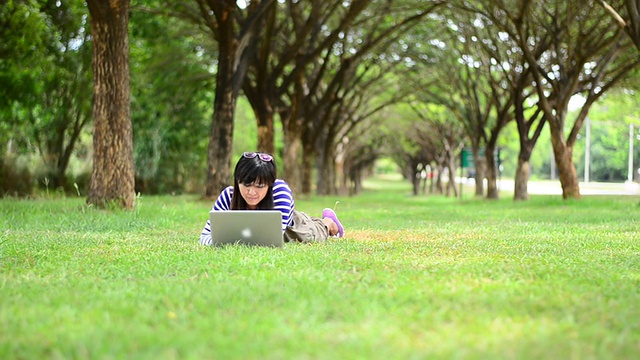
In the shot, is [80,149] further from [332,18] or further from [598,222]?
[598,222]

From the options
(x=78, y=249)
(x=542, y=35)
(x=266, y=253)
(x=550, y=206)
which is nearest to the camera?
(x=266, y=253)

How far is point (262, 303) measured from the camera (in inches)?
179

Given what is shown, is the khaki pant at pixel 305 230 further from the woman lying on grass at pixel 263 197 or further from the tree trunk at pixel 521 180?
the tree trunk at pixel 521 180

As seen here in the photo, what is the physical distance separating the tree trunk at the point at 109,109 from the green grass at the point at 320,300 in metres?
5.46

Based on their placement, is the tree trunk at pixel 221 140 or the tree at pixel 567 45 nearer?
the tree trunk at pixel 221 140

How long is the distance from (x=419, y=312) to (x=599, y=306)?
1094 mm

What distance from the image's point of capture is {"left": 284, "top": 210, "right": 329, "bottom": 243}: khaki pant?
846 cm

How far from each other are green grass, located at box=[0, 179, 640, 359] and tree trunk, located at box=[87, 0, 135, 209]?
5.46 meters

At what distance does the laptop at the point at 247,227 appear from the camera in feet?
24.4

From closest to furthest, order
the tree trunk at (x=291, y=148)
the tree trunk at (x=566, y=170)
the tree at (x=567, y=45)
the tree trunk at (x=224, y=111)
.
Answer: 1. the tree trunk at (x=224, y=111)
2. the tree at (x=567, y=45)
3. the tree trunk at (x=566, y=170)
4. the tree trunk at (x=291, y=148)

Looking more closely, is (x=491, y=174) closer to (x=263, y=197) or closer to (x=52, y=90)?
(x=52, y=90)

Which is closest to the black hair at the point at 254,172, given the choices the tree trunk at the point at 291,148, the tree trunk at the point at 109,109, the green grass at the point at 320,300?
the green grass at the point at 320,300

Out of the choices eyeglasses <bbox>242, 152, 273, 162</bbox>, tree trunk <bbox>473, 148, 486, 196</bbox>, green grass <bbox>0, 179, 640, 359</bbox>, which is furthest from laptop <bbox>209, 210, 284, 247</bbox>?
tree trunk <bbox>473, 148, 486, 196</bbox>

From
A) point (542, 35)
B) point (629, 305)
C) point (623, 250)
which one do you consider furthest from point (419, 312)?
point (542, 35)
